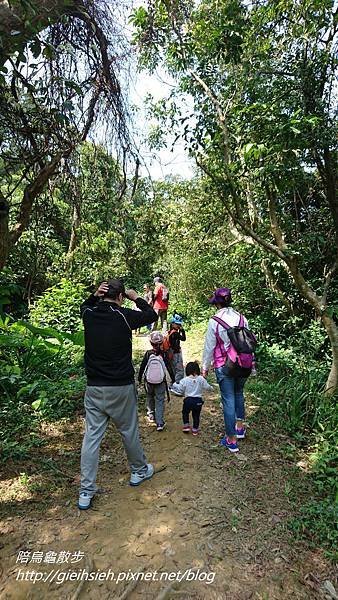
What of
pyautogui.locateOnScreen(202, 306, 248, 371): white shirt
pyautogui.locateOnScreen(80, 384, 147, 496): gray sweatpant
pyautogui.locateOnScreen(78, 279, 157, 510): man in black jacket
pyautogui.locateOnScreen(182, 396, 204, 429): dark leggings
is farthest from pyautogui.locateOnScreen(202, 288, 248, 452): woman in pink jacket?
pyautogui.locateOnScreen(80, 384, 147, 496): gray sweatpant

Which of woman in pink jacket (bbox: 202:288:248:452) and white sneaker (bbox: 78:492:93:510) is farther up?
woman in pink jacket (bbox: 202:288:248:452)

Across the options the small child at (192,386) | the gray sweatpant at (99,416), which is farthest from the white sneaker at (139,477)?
the small child at (192,386)

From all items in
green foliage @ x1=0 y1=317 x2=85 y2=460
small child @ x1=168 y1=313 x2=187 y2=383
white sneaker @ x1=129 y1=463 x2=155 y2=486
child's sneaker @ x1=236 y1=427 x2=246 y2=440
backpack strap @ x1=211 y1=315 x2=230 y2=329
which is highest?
backpack strap @ x1=211 y1=315 x2=230 y2=329

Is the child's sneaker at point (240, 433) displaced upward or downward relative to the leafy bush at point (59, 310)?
downward

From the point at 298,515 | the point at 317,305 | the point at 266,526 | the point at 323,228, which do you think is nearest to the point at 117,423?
the point at 266,526

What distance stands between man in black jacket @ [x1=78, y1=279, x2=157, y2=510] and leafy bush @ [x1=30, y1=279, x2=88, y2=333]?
614cm

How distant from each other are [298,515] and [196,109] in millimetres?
5322

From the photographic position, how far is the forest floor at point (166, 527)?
2.57 meters

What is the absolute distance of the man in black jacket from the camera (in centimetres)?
323

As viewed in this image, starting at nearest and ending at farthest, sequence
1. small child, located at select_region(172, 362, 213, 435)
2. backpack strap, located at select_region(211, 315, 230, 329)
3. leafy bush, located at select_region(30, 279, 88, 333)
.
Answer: backpack strap, located at select_region(211, 315, 230, 329)
small child, located at select_region(172, 362, 213, 435)
leafy bush, located at select_region(30, 279, 88, 333)

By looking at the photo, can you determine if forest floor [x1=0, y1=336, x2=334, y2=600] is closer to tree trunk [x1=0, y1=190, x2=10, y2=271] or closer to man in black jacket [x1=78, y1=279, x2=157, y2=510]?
man in black jacket [x1=78, y1=279, x2=157, y2=510]

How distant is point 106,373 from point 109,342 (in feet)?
0.87

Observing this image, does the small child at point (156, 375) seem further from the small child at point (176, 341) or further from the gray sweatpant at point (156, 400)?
the small child at point (176, 341)

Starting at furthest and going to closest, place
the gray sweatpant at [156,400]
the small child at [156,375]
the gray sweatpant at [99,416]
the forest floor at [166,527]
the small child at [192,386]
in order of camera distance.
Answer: the gray sweatpant at [156,400] < the small child at [156,375] < the small child at [192,386] < the gray sweatpant at [99,416] < the forest floor at [166,527]
